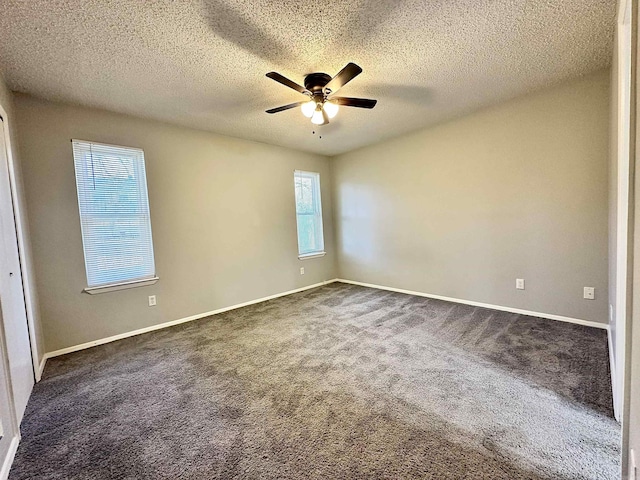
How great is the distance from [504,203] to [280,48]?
2.96 metres

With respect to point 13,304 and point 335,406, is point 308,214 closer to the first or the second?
point 335,406

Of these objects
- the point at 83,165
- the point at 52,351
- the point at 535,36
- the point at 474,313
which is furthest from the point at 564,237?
the point at 52,351

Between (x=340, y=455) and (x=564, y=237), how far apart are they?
311 centimetres

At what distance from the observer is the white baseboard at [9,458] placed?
1366mm

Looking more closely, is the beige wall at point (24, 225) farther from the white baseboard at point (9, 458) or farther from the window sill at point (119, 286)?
the white baseboard at point (9, 458)

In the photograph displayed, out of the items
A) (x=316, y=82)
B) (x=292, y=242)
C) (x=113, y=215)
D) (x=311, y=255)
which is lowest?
(x=311, y=255)

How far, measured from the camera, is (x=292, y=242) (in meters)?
4.80

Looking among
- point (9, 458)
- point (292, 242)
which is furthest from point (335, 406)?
point (292, 242)

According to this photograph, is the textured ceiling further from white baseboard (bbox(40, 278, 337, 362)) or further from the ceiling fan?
white baseboard (bbox(40, 278, 337, 362))

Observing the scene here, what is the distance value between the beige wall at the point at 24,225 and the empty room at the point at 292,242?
0.04 m

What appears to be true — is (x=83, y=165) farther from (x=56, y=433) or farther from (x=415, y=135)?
(x=415, y=135)

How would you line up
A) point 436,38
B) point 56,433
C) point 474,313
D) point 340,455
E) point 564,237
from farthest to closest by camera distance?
Answer: point 474,313 < point 564,237 < point 436,38 < point 56,433 < point 340,455

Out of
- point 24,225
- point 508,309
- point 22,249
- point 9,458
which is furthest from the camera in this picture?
point 508,309

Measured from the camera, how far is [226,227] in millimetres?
3980
